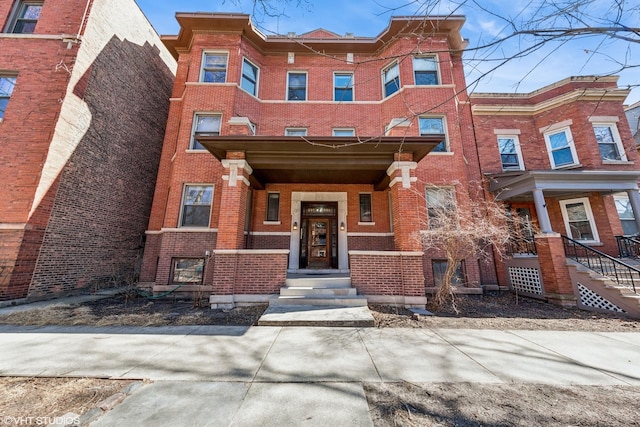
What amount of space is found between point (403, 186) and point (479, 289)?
186 inches

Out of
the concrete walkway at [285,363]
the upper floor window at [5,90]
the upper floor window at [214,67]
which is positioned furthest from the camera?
the upper floor window at [214,67]

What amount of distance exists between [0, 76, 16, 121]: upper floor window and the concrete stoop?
10.6 m

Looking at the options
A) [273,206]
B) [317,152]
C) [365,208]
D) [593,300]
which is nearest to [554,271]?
[593,300]

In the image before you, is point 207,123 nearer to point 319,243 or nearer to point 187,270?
point 187,270

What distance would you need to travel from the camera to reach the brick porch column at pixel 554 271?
6.87 metres

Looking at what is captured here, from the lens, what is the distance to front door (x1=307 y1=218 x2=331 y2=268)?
30.7ft

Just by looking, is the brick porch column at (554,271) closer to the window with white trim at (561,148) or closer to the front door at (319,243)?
the window with white trim at (561,148)

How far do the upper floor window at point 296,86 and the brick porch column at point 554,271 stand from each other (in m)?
10.4

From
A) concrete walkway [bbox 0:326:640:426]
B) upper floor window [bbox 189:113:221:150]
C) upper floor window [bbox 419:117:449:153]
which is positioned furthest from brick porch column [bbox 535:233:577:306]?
upper floor window [bbox 189:113:221:150]

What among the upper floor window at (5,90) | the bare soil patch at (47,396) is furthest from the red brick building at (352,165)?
the upper floor window at (5,90)

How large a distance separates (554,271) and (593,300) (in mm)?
1001

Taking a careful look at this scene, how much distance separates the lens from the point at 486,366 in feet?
10.6

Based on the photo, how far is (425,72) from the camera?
388 inches

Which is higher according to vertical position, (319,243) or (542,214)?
(542,214)
